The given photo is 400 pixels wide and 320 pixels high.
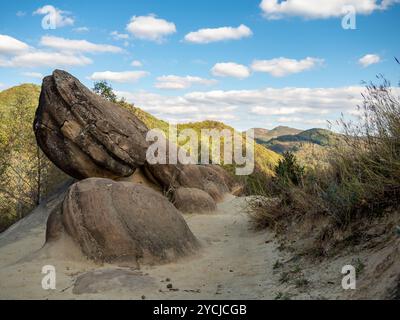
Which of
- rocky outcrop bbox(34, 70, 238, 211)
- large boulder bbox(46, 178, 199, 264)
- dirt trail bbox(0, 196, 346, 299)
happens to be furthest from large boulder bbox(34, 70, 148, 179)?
large boulder bbox(46, 178, 199, 264)

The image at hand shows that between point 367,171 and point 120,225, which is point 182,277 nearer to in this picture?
point 120,225

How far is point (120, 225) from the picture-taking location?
291 inches

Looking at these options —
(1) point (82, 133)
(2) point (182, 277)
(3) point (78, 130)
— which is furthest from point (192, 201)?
(2) point (182, 277)

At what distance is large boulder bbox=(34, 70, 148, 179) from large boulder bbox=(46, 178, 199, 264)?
445 cm

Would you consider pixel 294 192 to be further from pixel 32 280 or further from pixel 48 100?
pixel 48 100

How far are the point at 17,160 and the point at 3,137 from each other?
1.62 m

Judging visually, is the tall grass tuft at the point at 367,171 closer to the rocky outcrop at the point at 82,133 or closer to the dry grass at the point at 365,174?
the dry grass at the point at 365,174

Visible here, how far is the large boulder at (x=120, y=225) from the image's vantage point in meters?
7.21

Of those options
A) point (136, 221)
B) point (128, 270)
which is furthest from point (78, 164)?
point (128, 270)

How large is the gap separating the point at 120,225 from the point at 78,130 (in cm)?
559

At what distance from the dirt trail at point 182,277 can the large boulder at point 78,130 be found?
402 centimetres

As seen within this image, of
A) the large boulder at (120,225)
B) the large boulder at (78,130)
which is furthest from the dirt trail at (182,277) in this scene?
the large boulder at (78,130)

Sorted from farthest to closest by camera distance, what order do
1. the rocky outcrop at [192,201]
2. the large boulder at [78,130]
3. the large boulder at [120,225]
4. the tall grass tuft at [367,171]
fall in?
the rocky outcrop at [192,201], the large boulder at [78,130], the large boulder at [120,225], the tall grass tuft at [367,171]
